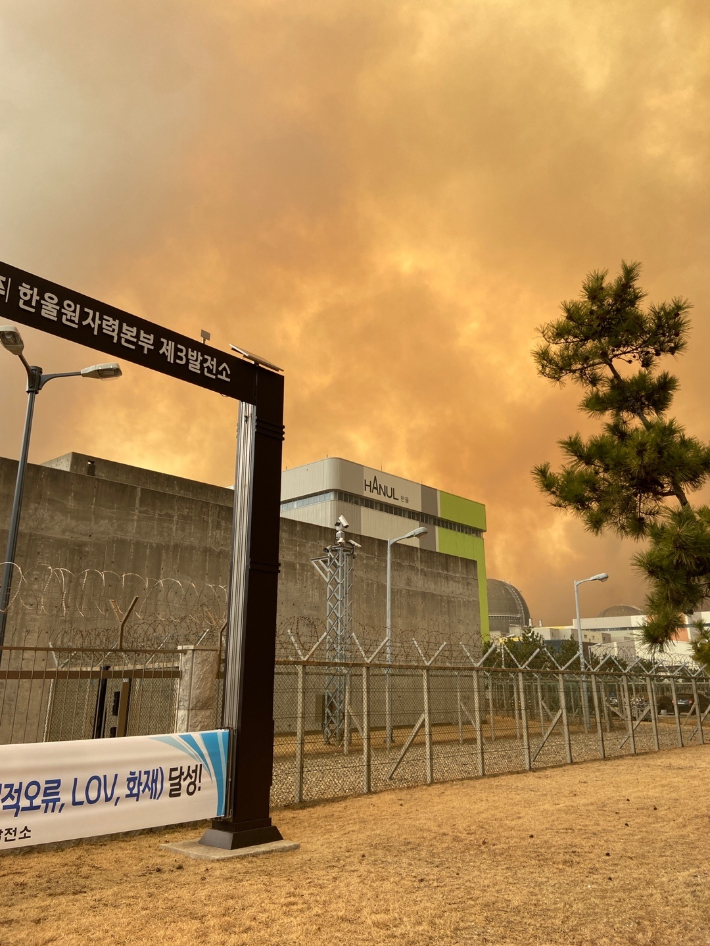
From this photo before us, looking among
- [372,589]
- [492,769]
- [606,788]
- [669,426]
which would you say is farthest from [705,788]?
[372,589]

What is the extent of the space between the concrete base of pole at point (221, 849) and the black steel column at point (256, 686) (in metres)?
0.08

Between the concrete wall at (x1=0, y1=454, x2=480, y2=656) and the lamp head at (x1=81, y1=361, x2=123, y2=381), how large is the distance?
7039mm

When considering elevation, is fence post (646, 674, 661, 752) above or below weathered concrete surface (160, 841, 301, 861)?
above

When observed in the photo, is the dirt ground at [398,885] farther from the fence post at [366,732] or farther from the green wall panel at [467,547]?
the green wall panel at [467,547]

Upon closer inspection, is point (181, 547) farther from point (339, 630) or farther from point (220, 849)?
point (220, 849)

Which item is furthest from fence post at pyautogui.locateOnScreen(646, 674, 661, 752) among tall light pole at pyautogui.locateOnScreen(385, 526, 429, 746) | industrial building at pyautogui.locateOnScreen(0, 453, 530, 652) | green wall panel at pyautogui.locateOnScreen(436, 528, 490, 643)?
green wall panel at pyautogui.locateOnScreen(436, 528, 490, 643)

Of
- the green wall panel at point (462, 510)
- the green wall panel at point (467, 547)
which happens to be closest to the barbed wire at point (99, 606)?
the green wall panel at point (467, 547)

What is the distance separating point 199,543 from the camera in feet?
82.2

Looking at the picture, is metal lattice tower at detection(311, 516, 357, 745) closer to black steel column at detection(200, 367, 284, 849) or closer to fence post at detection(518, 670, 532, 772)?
fence post at detection(518, 670, 532, 772)

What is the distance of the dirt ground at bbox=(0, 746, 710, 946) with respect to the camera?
16.9ft

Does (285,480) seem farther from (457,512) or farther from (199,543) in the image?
(199,543)

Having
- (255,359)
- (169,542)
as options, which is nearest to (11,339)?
(255,359)

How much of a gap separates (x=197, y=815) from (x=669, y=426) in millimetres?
9091

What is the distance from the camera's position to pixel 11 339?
12047mm
